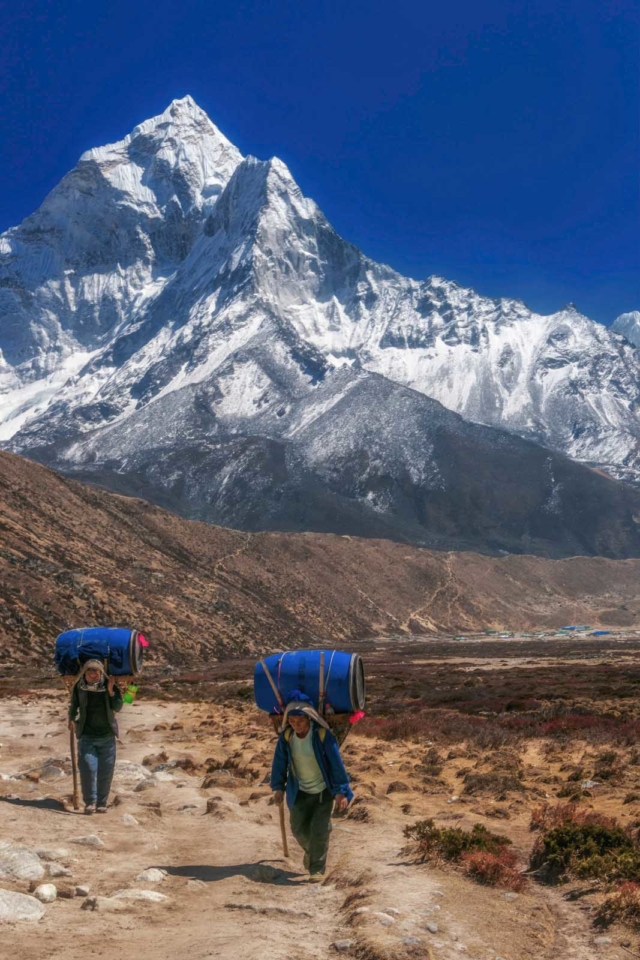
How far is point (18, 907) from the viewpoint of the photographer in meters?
7.50

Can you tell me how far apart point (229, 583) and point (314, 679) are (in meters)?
90.2

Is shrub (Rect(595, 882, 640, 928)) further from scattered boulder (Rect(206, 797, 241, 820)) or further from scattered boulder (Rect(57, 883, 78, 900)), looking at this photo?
scattered boulder (Rect(206, 797, 241, 820))

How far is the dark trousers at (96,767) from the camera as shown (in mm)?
12953

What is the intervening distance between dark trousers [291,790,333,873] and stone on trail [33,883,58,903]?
289 centimetres

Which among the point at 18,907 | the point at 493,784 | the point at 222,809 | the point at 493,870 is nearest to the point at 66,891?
the point at 18,907

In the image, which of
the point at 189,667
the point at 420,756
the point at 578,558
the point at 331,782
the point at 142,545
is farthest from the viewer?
the point at 578,558

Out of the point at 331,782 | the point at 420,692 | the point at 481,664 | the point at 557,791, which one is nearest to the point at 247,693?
the point at 420,692

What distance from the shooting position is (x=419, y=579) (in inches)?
5640

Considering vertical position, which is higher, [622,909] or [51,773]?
[622,909]

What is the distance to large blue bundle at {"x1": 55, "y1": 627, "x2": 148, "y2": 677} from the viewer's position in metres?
13.6

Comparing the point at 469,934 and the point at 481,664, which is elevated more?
the point at 469,934

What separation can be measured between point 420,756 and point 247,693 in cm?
1834

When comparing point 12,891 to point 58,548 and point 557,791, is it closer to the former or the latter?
point 557,791

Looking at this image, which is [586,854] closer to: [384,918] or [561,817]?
[561,817]
